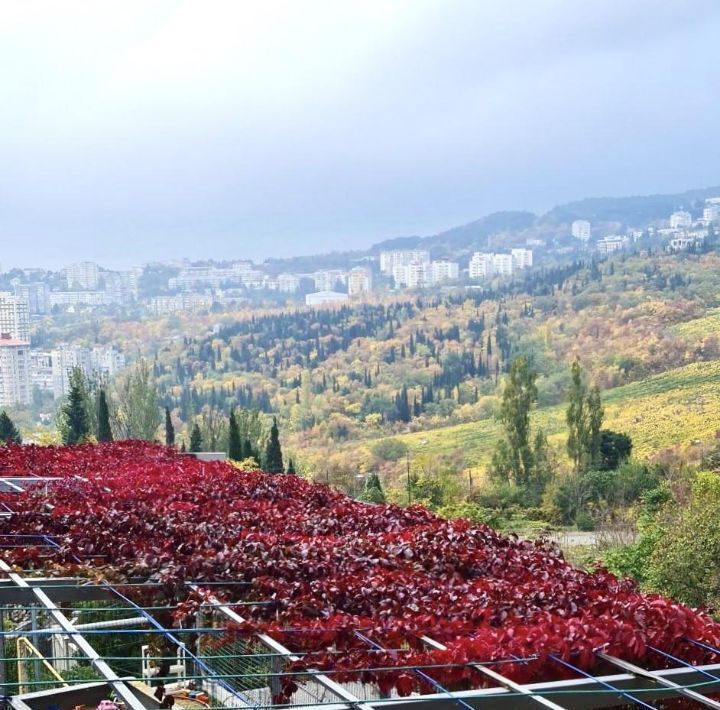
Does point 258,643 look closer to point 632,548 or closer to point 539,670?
point 539,670

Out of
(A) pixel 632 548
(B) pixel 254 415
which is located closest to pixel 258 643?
(A) pixel 632 548

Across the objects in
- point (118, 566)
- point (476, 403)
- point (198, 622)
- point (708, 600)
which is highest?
point (118, 566)

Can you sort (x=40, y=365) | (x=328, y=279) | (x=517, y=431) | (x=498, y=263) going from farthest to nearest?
(x=328, y=279), (x=498, y=263), (x=40, y=365), (x=517, y=431)

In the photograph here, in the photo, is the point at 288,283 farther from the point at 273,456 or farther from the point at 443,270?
the point at 273,456

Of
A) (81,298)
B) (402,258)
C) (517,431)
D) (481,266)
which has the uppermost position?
(402,258)

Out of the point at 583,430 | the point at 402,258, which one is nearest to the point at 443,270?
the point at 402,258

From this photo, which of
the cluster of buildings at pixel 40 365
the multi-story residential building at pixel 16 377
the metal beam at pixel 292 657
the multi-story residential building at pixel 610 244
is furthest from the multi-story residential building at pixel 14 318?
the metal beam at pixel 292 657
